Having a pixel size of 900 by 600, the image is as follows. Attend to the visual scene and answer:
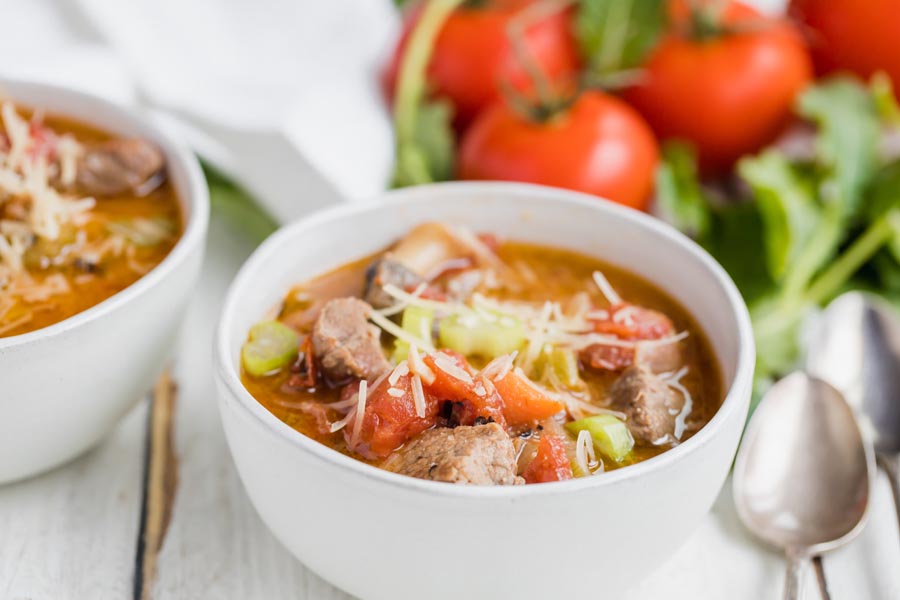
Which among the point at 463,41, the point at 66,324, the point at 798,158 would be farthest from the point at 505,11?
the point at 66,324

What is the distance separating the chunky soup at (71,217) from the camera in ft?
8.45

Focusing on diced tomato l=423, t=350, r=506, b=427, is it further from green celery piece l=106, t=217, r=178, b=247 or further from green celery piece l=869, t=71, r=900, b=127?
green celery piece l=869, t=71, r=900, b=127

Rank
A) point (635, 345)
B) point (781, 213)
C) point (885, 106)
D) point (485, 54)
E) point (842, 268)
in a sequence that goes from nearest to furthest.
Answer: point (635, 345) < point (781, 213) < point (842, 268) < point (885, 106) < point (485, 54)

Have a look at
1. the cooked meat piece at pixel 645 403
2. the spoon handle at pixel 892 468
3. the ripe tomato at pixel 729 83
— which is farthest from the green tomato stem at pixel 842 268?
the cooked meat piece at pixel 645 403

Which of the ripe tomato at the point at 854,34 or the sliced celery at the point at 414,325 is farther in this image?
the ripe tomato at the point at 854,34

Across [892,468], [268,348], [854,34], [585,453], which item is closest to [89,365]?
[268,348]

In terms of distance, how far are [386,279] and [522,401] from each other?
1.85 feet

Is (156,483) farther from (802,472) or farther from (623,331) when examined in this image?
(802,472)

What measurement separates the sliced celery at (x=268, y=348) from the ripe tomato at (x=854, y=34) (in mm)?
2705

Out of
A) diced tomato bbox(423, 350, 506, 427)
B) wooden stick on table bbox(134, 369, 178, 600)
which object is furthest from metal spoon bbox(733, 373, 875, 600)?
wooden stick on table bbox(134, 369, 178, 600)

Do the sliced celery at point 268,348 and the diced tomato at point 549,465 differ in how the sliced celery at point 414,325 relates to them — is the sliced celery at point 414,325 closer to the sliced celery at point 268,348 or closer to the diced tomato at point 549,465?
the sliced celery at point 268,348

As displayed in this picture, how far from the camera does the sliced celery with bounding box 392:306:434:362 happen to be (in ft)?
7.75

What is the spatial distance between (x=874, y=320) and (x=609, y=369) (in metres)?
1.15

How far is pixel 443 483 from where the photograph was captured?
192 centimetres
